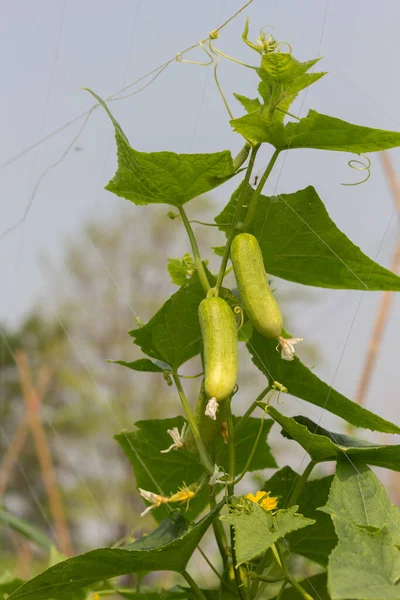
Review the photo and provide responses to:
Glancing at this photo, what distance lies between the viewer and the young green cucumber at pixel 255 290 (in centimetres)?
37

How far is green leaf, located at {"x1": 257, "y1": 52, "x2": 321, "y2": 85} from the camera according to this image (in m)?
0.36

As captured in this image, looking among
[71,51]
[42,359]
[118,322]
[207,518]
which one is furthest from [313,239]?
[42,359]

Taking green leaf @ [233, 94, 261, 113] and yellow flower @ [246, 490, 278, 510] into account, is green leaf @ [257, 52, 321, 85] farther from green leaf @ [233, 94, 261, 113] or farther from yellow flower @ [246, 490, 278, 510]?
yellow flower @ [246, 490, 278, 510]

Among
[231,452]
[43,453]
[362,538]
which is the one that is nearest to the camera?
[362,538]

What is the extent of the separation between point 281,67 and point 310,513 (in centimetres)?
23

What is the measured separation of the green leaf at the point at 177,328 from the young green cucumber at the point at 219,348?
0.04 meters

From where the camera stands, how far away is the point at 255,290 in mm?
370

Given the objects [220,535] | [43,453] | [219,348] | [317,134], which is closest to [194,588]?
[220,535]

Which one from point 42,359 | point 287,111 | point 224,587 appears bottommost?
point 42,359

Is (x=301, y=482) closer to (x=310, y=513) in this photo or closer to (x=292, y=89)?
(x=310, y=513)

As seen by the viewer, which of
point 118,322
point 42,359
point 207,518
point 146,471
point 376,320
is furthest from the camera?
point 42,359

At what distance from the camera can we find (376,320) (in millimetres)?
647

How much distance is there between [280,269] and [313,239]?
1.3 inches

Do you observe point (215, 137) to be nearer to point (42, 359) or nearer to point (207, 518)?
point (207, 518)
